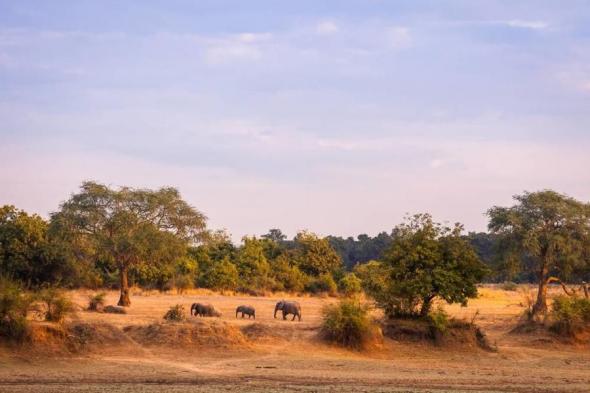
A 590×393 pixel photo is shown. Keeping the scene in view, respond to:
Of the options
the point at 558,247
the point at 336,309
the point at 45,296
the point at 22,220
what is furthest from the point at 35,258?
the point at 558,247

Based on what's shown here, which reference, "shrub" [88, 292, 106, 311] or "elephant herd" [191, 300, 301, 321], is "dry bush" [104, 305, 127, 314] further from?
"elephant herd" [191, 300, 301, 321]

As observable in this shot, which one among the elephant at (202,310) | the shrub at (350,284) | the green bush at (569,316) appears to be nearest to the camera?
the green bush at (569,316)

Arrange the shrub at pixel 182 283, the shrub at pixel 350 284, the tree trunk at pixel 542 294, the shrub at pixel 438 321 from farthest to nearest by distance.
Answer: the shrub at pixel 350 284 < the shrub at pixel 182 283 < the tree trunk at pixel 542 294 < the shrub at pixel 438 321

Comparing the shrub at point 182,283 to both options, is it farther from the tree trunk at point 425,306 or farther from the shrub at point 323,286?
the tree trunk at point 425,306

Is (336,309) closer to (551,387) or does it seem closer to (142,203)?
(551,387)

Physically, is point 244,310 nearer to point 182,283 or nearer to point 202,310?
point 202,310

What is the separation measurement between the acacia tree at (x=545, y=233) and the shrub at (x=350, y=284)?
88.2ft

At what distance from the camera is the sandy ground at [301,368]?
2106 cm

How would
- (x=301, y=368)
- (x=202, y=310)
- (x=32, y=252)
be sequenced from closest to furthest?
(x=301, y=368) → (x=202, y=310) → (x=32, y=252)

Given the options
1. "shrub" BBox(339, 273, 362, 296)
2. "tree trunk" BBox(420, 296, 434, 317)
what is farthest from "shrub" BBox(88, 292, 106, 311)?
"shrub" BBox(339, 273, 362, 296)

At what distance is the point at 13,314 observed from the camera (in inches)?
969

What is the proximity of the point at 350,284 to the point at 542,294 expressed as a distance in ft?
99.0

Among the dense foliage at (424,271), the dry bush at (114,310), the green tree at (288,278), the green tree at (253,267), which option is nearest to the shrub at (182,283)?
the green tree at (253,267)

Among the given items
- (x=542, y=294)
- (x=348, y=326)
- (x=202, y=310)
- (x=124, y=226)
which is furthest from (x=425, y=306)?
(x=124, y=226)
